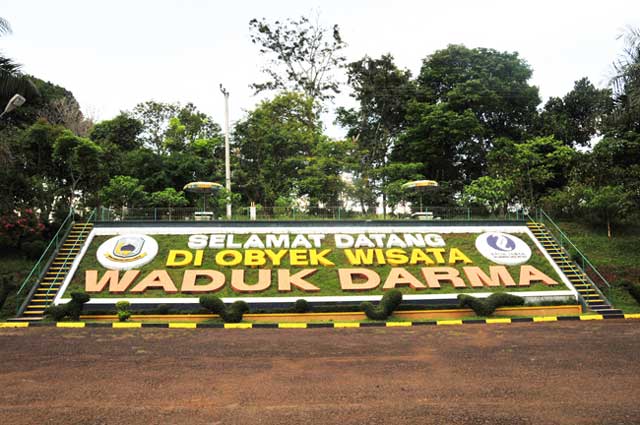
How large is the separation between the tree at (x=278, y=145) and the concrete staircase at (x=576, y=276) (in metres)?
16.7

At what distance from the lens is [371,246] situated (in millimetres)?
22844

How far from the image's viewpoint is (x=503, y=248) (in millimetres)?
23109

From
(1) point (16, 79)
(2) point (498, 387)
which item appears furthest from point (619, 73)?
(1) point (16, 79)

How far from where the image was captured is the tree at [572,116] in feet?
132

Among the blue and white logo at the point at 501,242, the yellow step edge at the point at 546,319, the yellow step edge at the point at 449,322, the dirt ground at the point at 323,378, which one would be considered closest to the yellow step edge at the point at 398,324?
the yellow step edge at the point at 449,322

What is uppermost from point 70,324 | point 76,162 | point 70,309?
point 76,162

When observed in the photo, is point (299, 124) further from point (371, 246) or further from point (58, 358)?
point (58, 358)

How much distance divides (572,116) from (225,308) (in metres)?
38.4

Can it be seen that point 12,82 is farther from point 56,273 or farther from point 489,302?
point 489,302

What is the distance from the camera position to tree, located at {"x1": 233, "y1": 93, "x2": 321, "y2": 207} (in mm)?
36469

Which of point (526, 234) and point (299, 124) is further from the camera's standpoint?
point (299, 124)

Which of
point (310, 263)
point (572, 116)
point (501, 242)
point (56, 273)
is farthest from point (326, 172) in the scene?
point (572, 116)

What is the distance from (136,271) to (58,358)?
943 cm

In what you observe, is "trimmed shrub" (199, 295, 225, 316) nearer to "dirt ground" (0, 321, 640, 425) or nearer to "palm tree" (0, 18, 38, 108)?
"dirt ground" (0, 321, 640, 425)
